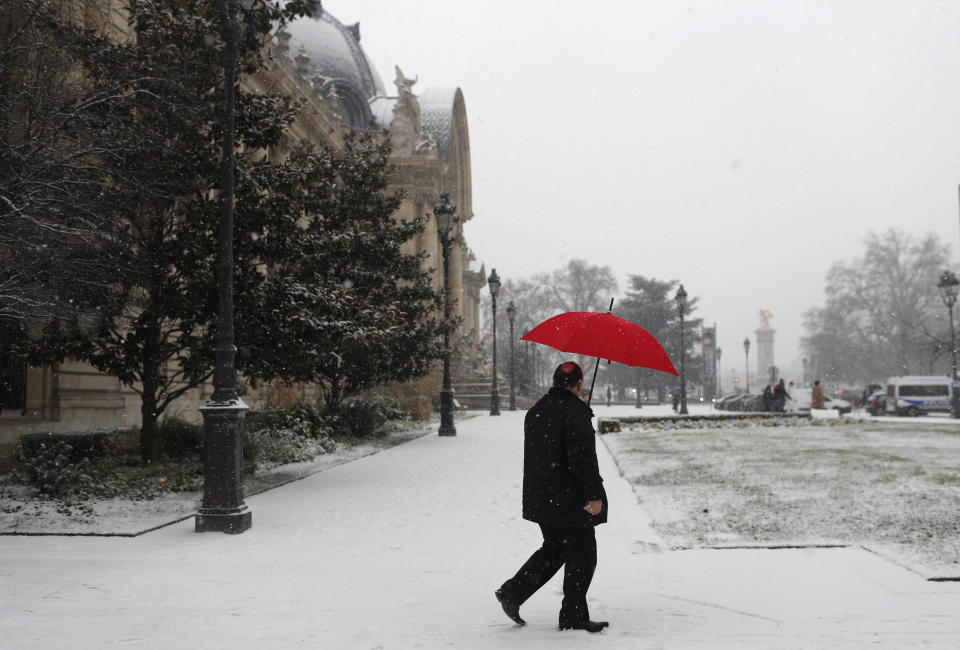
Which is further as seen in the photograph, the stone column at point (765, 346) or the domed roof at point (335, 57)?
the stone column at point (765, 346)

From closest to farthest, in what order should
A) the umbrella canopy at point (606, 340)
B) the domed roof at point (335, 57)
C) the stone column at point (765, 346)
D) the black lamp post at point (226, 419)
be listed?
the umbrella canopy at point (606, 340) → the black lamp post at point (226, 419) → the domed roof at point (335, 57) → the stone column at point (765, 346)

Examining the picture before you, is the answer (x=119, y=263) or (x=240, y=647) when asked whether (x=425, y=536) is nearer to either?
(x=240, y=647)

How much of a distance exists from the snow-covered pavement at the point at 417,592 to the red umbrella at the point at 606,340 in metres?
1.63

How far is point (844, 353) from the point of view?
7931 centimetres

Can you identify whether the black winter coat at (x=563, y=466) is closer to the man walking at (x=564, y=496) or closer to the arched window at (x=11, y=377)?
the man walking at (x=564, y=496)

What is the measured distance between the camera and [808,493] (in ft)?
33.9

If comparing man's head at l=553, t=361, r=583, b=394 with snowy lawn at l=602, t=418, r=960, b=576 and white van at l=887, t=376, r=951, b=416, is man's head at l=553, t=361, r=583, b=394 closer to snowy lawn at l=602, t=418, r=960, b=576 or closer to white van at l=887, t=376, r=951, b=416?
snowy lawn at l=602, t=418, r=960, b=576

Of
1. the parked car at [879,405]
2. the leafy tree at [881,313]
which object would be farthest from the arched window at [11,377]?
the leafy tree at [881,313]

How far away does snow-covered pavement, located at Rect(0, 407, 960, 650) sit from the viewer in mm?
4746

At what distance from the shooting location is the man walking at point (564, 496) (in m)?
4.62

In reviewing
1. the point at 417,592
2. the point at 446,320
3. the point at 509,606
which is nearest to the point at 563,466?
the point at 509,606

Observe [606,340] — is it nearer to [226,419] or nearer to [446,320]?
[226,419]

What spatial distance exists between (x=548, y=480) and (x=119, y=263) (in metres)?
7.97

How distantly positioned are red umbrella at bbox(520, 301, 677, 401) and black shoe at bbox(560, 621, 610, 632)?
1.38 m
